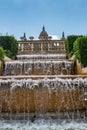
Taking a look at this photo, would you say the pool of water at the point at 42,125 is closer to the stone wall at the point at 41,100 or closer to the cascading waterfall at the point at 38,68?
the stone wall at the point at 41,100

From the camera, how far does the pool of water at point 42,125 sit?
24.7 feet

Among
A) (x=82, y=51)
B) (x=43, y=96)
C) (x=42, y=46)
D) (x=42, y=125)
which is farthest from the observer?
(x=42, y=46)

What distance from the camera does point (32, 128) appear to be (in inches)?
297

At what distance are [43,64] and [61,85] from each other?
14.3 ft

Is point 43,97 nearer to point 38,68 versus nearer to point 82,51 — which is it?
point 38,68

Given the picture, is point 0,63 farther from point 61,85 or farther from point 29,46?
point 29,46

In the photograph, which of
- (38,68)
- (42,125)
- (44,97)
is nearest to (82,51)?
(38,68)

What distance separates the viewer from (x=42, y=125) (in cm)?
787

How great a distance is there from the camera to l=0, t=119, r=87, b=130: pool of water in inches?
297

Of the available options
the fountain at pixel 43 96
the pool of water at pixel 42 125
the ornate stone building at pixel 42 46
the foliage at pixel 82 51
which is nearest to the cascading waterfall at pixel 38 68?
the foliage at pixel 82 51

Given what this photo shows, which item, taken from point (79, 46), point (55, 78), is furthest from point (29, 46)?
point (55, 78)

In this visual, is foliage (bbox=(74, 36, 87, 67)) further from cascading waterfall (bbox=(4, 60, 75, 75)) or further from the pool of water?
the pool of water

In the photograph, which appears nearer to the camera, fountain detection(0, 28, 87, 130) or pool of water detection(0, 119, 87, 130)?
pool of water detection(0, 119, 87, 130)

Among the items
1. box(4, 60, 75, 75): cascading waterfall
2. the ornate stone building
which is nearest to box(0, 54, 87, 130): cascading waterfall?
box(4, 60, 75, 75): cascading waterfall
